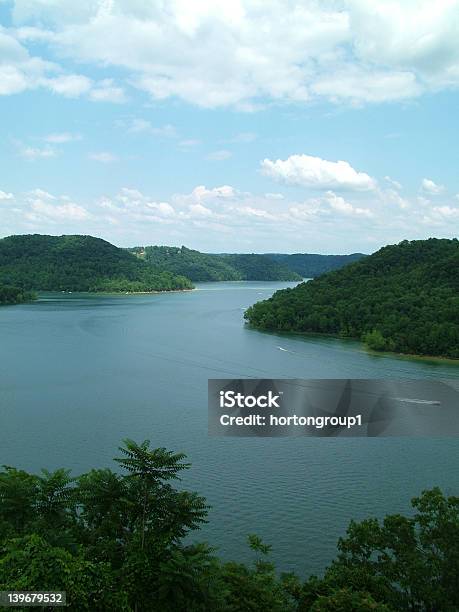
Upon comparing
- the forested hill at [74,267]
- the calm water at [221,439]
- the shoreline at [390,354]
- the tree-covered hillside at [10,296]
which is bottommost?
the calm water at [221,439]

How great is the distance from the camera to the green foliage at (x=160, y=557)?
757cm

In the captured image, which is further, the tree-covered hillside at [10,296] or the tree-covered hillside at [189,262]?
the tree-covered hillside at [189,262]

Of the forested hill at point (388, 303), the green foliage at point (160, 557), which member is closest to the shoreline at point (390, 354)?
the forested hill at point (388, 303)

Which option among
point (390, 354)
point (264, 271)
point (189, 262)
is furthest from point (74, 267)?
point (390, 354)

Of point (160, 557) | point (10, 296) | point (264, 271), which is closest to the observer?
→ point (160, 557)

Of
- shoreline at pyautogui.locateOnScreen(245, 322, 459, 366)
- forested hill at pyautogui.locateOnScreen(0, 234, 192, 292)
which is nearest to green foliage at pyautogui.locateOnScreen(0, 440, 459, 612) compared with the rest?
shoreline at pyautogui.locateOnScreen(245, 322, 459, 366)

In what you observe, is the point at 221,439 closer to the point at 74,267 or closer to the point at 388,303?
the point at 388,303

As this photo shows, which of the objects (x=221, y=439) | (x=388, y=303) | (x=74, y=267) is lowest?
(x=221, y=439)

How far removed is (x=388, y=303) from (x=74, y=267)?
274ft

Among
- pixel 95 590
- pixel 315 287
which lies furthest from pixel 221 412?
pixel 315 287

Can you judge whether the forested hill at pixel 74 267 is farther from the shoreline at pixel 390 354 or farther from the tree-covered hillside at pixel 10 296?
the shoreline at pixel 390 354

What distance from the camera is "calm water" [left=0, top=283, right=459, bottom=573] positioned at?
55.0 ft

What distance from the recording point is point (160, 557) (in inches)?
345

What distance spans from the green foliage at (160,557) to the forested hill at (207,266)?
156 m
